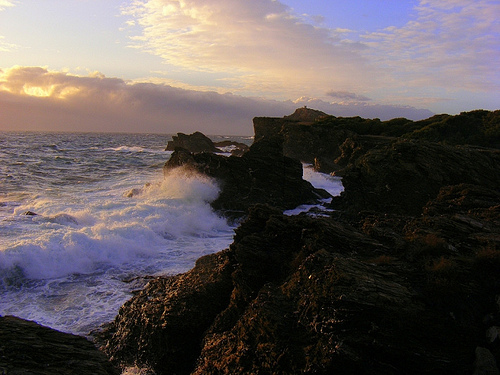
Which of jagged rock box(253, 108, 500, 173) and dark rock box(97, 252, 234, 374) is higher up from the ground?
jagged rock box(253, 108, 500, 173)

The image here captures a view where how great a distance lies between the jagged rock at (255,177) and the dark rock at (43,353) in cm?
1688

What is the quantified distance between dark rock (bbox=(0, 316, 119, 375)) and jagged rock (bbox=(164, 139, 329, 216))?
1688cm

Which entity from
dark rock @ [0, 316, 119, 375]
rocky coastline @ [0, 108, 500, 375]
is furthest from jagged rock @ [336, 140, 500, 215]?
dark rock @ [0, 316, 119, 375]

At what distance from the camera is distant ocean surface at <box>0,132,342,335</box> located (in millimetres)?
10758

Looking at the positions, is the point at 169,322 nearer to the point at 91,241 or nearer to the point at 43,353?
the point at 43,353

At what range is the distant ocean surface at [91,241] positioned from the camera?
10.8m

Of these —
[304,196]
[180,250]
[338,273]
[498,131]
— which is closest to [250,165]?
[304,196]

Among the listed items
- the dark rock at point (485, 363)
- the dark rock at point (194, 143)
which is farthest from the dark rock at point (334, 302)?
the dark rock at point (194, 143)

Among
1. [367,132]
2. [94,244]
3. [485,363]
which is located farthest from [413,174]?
[367,132]

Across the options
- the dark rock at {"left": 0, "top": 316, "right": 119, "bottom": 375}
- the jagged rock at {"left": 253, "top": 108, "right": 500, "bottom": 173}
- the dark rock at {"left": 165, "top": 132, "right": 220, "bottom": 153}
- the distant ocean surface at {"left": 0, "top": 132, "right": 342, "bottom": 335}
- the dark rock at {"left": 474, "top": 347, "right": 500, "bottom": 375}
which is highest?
the jagged rock at {"left": 253, "top": 108, "right": 500, "bottom": 173}

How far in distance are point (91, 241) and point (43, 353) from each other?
10.3 meters

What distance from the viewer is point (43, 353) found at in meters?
5.26

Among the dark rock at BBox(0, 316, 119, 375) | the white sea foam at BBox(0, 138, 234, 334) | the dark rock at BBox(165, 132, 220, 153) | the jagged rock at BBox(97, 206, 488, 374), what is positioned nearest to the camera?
the dark rock at BBox(0, 316, 119, 375)

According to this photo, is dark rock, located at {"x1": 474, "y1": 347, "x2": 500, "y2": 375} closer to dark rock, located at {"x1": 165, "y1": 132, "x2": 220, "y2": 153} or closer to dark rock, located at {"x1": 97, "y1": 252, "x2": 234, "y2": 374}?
dark rock, located at {"x1": 97, "y1": 252, "x2": 234, "y2": 374}
